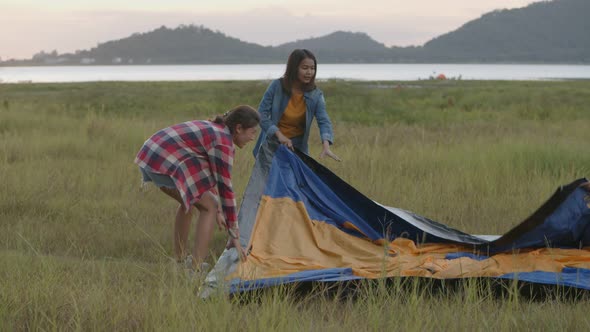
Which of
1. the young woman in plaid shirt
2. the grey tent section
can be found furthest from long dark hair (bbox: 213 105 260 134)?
the grey tent section

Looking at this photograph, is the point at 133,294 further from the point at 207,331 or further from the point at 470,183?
the point at 470,183

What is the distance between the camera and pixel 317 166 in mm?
5590

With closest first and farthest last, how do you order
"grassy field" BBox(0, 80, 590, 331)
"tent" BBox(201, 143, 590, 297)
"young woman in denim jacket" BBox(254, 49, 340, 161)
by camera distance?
"grassy field" BBox(0, 80, 590, 331) < "tent" BBox(201, 143, 590, 297) < "young woman in denim jacket" BBox(254, 49, 340, 161)

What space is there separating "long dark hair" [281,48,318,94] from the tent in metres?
0.49

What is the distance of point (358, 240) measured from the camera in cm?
529

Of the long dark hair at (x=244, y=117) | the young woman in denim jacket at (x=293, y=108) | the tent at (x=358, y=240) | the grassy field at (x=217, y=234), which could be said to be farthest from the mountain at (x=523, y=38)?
the long dark hair at (x=244, y=117)

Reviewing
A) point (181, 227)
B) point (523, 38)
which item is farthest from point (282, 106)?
point (523, 38)

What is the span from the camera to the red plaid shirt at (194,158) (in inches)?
176

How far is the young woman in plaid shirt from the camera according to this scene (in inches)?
175

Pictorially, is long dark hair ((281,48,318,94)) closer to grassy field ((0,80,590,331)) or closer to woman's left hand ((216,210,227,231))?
grassy field ((0,80,590,331))

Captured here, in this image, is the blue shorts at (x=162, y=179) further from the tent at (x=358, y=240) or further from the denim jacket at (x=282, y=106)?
the denim jacket at (x=282, y=106)

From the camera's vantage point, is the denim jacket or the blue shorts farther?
the denim jacket

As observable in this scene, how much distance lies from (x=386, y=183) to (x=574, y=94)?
1793 cm

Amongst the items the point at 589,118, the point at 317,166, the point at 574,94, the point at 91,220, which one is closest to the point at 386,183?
the point at 317,166
